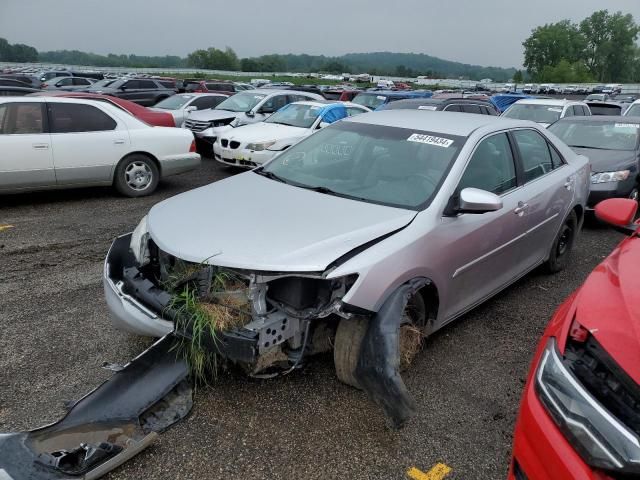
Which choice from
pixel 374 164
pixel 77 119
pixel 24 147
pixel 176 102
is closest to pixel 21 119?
pixel 24 147

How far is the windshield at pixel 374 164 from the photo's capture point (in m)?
3.47

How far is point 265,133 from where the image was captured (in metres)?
9.73

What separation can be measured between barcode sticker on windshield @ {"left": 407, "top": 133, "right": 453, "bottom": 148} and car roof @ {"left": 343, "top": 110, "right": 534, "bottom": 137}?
107 mm

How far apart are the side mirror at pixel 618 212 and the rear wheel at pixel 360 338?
116 cm

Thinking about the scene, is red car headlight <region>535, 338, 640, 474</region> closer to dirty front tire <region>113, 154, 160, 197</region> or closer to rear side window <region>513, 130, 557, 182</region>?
rear side window <region>513, 130, 557, 182</region>

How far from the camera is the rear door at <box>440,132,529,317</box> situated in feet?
11.1

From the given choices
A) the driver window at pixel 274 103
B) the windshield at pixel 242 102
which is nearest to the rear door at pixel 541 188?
the driver window at pixel 274 103

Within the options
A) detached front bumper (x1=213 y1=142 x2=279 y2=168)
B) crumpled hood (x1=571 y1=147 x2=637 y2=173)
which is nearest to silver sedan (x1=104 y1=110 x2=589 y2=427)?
crumpled hood (x1=571 y1=147 x2=637 y2=173)

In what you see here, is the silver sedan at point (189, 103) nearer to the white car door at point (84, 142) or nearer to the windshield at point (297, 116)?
the windshield at point (297, 116)

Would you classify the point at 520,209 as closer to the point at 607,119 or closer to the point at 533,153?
Answer: the point at 533,153

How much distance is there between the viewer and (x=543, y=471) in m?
1.71

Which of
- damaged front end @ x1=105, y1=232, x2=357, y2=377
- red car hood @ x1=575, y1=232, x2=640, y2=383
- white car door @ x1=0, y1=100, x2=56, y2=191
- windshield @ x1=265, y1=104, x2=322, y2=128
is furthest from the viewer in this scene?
windshield @ x1=265, y1=104, x2=322, y2=128

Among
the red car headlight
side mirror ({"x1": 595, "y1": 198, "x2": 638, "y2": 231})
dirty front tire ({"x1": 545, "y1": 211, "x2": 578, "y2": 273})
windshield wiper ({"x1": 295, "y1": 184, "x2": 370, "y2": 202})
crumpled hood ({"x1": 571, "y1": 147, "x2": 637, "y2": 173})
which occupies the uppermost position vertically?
side mirror ({"x1": 595, "y1": 198, "x2": 638, "y2": 231})

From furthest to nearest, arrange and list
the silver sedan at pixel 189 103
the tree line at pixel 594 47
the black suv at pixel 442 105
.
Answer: the tree line at pixel 594 47, the silver sedan at pixel 189 103, the black suv at pixel 442 105
